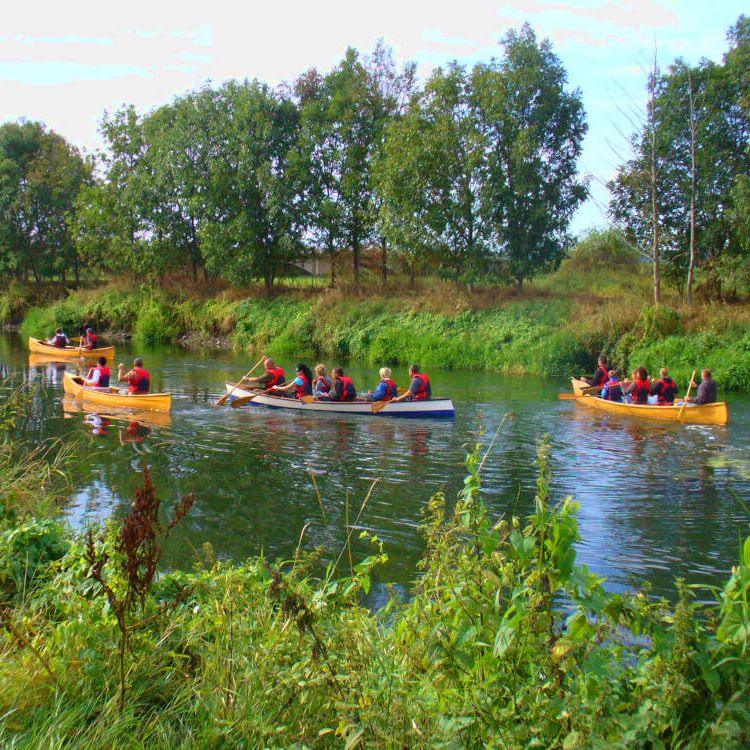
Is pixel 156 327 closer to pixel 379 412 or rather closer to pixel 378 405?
pixel 379 412

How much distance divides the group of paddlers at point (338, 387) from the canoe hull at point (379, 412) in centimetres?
16

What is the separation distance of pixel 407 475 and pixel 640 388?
26.1 feet

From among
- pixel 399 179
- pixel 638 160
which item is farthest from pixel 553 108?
pixel 399 179

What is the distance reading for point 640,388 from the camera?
18.5 meters

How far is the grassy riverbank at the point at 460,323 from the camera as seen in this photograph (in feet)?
81.6

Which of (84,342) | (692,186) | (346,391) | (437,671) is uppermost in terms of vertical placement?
(692,186)

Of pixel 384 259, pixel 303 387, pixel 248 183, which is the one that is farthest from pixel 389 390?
pixel 248 183

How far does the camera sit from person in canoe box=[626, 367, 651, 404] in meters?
18.5

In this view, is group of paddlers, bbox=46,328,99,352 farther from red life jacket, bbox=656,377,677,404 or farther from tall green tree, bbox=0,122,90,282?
red life jacket, bbox=656,377,677,404

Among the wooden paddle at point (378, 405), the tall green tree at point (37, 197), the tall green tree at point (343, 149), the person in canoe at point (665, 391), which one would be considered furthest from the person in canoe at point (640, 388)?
the tall green tree at point (37, 197)

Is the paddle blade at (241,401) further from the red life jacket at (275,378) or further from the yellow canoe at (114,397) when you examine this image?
the yellow canoe at (114,397)

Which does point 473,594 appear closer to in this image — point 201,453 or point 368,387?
point 201,453

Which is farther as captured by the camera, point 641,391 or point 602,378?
point 602,378

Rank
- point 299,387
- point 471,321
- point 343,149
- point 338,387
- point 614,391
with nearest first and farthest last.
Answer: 1. point 338,387
2. point 299,387
3. point 614,391
4. point 471,321
5. point 343,149
